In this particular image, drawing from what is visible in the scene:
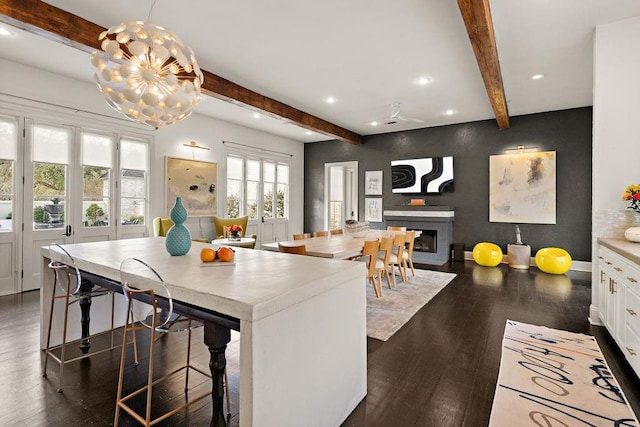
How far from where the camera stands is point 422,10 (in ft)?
9.80

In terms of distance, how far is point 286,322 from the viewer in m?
1.37

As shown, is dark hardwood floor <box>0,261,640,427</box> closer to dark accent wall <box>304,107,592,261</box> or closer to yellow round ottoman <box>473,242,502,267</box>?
yellow round ottoman <box>473,242,502,267</box>

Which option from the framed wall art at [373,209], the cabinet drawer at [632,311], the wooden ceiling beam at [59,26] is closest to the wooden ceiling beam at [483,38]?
the cabinet drawer at [632,311]

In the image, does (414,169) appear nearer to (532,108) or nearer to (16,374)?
(532,108)

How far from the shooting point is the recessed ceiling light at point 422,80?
455 cm

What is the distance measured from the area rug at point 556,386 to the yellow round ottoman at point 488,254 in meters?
3.35

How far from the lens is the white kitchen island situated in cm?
124

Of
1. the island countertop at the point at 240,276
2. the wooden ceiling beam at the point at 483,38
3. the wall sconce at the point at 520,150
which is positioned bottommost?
the island countertop at the point at 240,276

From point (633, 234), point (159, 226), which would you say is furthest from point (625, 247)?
point (159, 226)

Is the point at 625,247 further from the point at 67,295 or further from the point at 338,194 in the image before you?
the point at 338,194

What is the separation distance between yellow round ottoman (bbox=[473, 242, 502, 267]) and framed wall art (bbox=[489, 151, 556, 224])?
70 centimetres

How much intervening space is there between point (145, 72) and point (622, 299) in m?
3.82

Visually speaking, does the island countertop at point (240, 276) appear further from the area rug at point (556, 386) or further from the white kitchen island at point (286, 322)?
the area rug at point (556, 386)

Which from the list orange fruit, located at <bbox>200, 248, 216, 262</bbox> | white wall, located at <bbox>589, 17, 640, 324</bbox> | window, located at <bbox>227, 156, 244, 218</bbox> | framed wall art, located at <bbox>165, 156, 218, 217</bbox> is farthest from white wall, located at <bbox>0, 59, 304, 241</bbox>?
white wall, located at <bbox>589, 17, 640, 324</bbox>
